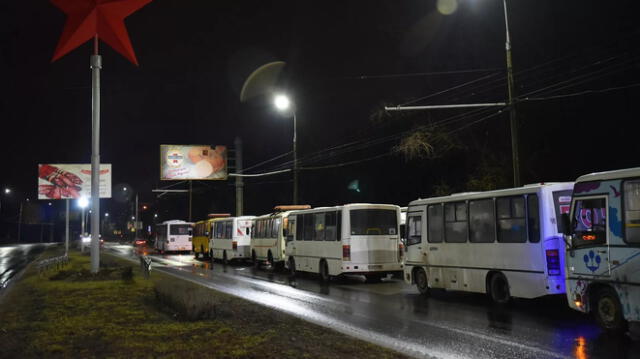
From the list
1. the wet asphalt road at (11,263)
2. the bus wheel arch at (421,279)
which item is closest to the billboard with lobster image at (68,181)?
the wet asphalt road at (11,263)

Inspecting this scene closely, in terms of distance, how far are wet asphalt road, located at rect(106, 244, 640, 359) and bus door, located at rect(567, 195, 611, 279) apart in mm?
1137

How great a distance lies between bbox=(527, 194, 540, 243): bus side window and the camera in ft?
43.4

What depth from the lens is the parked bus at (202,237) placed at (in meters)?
44.1

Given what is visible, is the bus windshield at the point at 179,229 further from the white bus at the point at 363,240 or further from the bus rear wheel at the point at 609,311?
the bus rear wheel at the point at 609,311

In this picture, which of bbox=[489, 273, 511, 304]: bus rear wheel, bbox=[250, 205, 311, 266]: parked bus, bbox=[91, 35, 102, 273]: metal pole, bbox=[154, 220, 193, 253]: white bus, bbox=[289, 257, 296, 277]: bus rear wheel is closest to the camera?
bbox=[489, 273, 511, 304]: bus rear wheel

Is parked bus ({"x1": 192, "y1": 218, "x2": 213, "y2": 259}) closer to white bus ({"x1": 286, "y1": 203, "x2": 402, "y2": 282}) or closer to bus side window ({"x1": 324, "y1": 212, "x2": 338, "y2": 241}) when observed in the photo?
bus side window ({"x1": 324, "y1": 212, "x2": 338, "y2": 241})

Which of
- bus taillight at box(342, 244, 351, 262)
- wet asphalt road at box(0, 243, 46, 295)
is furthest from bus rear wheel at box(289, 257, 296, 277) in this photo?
wet asphalt road at box(0, 243, 46, 295)

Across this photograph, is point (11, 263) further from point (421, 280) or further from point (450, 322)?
point (450, 322)

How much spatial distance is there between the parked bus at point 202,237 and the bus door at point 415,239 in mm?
26374

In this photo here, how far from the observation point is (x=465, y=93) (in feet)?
101

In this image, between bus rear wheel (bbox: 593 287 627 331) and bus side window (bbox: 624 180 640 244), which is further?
bus rear wheel (bbox: 593 287 627 331)

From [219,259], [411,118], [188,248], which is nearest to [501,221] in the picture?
[411,118]

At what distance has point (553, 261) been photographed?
12867mm

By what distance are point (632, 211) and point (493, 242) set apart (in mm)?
4952
